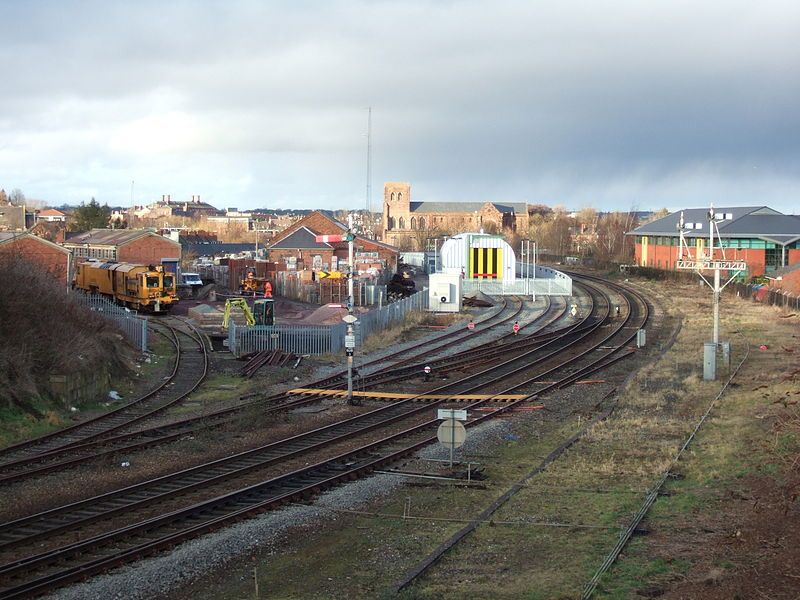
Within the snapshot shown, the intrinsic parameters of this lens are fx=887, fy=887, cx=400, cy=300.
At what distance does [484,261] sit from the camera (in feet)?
209

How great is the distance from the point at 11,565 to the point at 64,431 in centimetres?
916

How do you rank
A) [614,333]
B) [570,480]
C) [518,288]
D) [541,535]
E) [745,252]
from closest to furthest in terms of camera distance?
1. [541,535]
2. [570,480]
3. [614,333]
4. [518,288]
5. [745,252]

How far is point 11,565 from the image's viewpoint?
1102 centimetres

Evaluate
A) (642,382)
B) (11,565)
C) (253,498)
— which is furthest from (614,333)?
(11,565)

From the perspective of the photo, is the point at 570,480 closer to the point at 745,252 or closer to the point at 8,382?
the point at 8,382

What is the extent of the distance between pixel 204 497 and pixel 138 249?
56.2 metres

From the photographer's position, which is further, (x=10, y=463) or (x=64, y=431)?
(x=64, y=431)

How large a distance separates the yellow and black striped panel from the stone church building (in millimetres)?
88565

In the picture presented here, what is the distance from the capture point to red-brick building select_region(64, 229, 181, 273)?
220ft

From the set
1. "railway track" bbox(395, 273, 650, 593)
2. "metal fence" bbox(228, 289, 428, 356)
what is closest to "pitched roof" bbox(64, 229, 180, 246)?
"metal fence" bbox(228, 289, 428, 356)

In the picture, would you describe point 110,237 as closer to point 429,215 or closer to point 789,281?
point 789,281

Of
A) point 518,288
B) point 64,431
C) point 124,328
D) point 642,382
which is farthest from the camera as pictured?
point 518,288

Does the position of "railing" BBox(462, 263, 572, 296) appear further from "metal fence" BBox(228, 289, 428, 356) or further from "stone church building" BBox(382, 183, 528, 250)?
"stone church building" BBox(382, 183, 528, 250)

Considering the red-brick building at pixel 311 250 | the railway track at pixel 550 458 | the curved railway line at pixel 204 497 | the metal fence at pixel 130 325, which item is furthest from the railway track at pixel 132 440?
the red-brick building at pixel 311 250
